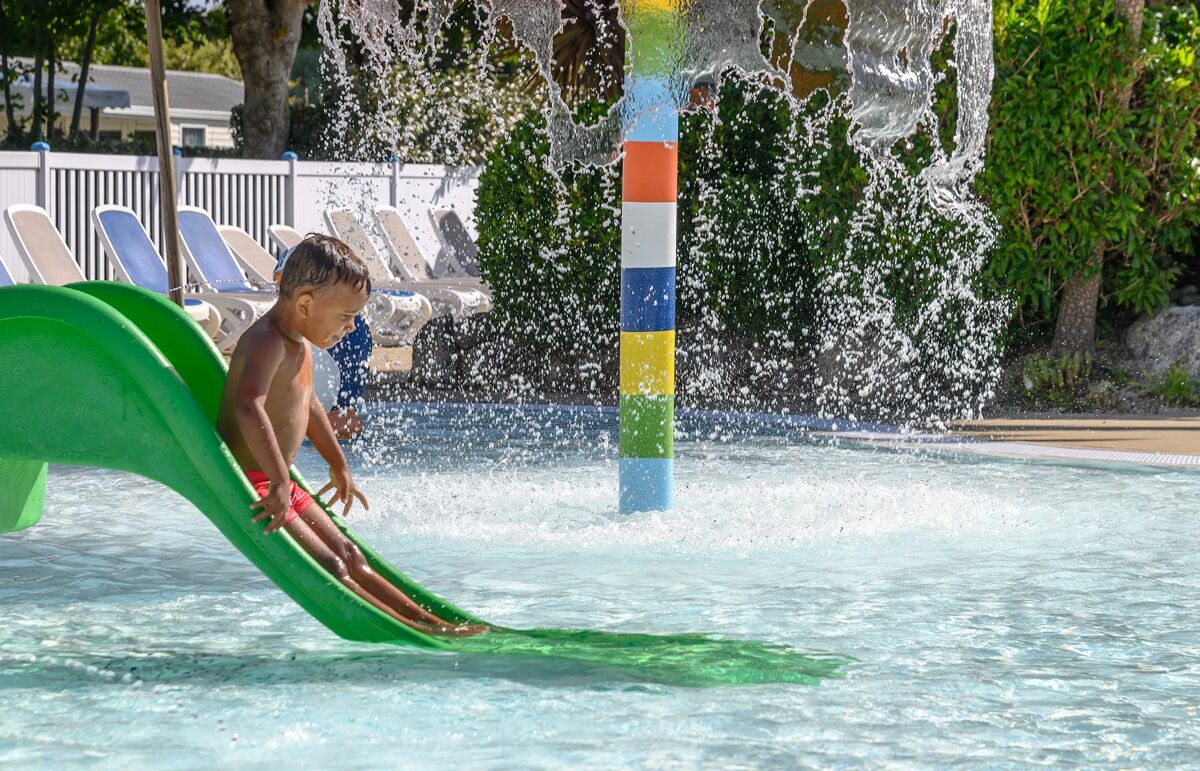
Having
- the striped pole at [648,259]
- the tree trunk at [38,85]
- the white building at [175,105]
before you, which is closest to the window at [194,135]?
the white building at [175,105]

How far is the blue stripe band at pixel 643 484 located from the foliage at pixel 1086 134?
16.2 feet

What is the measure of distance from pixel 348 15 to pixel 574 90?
6.99m

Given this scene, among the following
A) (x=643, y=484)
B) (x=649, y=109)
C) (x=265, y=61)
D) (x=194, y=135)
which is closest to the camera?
(x=649, y=109)

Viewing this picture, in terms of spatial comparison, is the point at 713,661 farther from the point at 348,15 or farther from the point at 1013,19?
the point at 1013,19

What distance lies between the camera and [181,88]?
5453cm

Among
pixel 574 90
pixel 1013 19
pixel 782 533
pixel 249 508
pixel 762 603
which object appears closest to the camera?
pixel 249 508

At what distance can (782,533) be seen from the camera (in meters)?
6.94

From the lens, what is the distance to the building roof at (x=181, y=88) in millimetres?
52156

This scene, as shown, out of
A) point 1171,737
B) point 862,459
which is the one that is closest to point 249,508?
point 1171,737

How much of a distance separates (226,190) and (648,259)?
13024 millimetres

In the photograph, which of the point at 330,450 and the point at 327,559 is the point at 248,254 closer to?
the point at 330,450

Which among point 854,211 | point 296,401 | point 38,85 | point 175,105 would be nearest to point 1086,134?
point 854,211

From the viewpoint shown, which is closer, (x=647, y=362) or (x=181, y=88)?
(x=647, y=362)

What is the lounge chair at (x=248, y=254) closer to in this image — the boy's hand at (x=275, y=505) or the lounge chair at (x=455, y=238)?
the lounge chair at (x=455, y=238)
